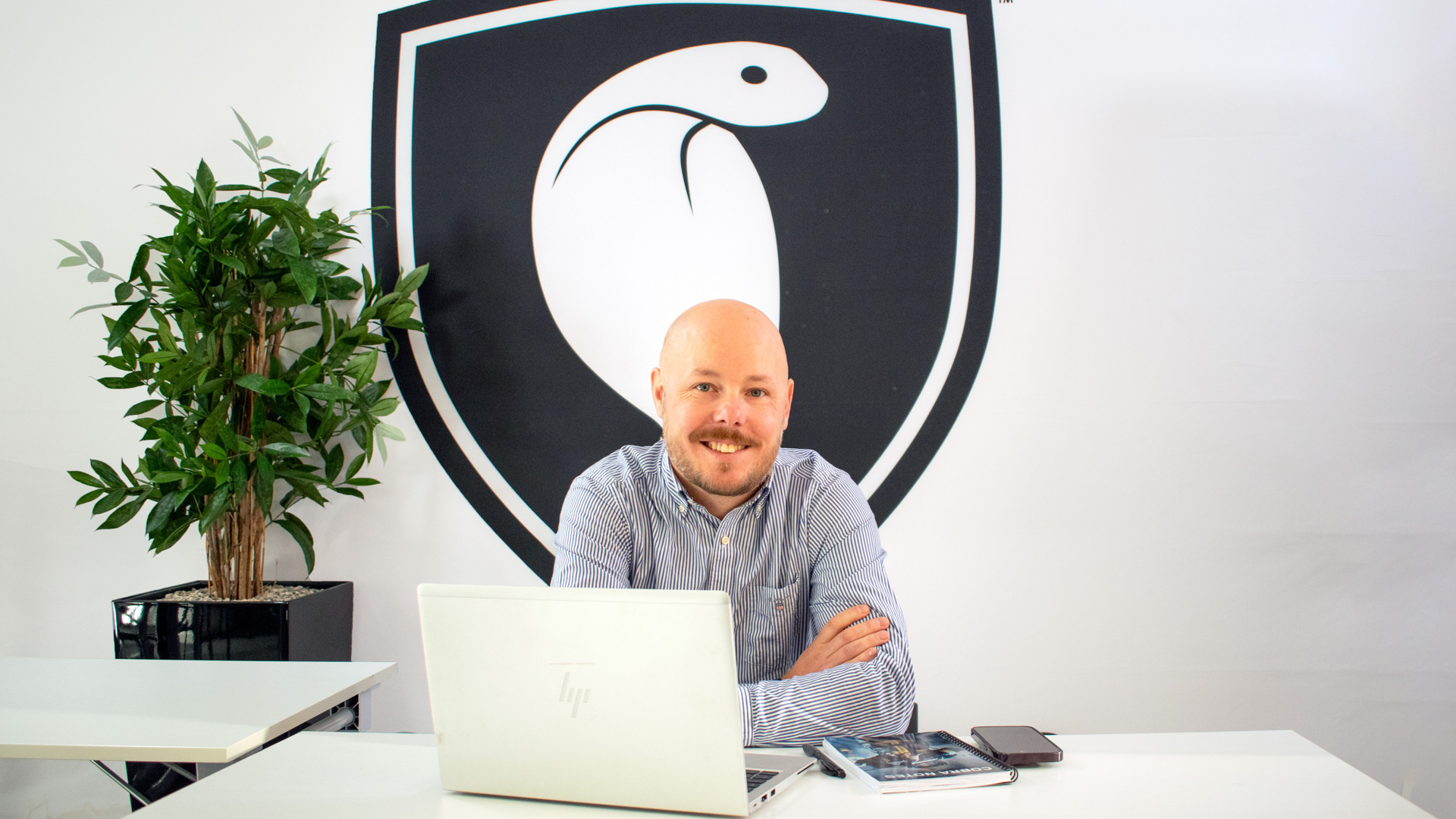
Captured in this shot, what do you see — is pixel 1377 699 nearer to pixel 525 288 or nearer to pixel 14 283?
pixel 525 288

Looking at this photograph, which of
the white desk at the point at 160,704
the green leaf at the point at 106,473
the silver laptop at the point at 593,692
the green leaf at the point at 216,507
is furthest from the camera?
the green leaf at the point at 106,473

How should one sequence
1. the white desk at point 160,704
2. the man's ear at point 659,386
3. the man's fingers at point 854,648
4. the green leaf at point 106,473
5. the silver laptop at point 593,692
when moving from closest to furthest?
the silver laptop at point 593,692 → the white desk at point 160,704 → the man's fingers at point 854,648 → the man's ear at point 659,386 → the green leaf at point 106,473

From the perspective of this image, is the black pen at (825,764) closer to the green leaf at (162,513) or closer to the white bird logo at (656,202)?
the white bird logo at (656,202)

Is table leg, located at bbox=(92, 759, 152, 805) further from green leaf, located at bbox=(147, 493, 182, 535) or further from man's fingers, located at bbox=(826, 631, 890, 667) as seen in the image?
man's fingers, located at bbox=(826, 631, 890, 667)

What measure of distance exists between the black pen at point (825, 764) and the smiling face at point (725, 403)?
1.97 feet

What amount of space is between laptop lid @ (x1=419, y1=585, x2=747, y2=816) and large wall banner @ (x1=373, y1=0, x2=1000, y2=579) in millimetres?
1487

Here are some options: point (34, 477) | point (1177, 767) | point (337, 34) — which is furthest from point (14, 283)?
point (1177, 767)

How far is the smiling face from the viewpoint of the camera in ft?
5.59

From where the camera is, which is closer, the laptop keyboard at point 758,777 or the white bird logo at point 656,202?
the laptop keyboard at point 758,777

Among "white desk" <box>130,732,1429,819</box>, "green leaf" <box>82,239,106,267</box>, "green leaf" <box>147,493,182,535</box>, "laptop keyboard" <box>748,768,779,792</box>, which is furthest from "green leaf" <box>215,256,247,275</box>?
"laptop keyboard" <box>748,768,779,792</box>

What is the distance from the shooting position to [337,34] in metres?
2.58

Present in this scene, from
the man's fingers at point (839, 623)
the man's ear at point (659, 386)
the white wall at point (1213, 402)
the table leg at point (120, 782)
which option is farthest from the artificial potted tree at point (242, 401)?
the man's fingers at point (839, 623)

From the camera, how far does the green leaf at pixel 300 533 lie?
2.40 meters

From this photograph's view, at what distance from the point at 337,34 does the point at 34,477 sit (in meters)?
1.65
